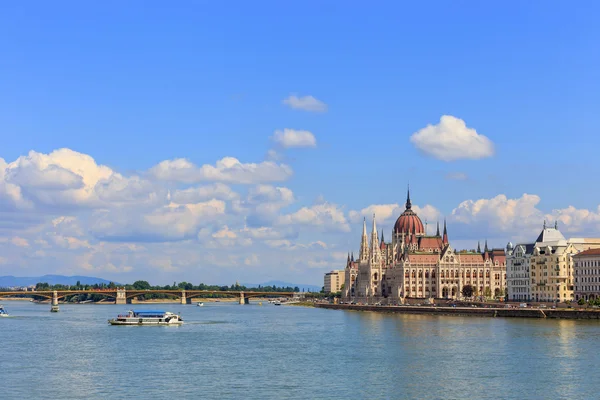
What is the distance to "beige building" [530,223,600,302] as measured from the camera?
175 metres

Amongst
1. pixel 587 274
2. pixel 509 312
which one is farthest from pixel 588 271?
pixel 509 312

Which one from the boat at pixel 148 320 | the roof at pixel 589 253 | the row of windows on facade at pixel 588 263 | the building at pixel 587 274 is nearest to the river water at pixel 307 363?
the boat at pixel 148 320

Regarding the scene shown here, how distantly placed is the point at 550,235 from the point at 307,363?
400 ft

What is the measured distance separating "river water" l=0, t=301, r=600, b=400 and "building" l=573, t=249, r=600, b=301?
45.5 meters

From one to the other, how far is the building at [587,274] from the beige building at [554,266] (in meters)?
2.53

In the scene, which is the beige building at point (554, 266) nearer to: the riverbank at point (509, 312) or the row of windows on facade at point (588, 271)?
the row of windows on facade at point (588, 271)

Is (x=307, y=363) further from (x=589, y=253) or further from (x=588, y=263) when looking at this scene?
(x=589, y=253)

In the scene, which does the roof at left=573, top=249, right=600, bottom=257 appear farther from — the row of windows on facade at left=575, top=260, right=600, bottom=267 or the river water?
the river water

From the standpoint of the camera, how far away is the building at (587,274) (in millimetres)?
166000

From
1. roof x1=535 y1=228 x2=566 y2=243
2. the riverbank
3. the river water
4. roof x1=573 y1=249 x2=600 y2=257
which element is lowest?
the river water

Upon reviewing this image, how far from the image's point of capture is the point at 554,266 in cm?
17712

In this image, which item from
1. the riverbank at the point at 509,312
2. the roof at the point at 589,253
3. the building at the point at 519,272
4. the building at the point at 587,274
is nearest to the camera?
the riverbank at the point at 509,312

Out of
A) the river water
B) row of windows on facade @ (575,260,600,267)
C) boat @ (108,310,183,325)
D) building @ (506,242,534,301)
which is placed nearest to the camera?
the river water

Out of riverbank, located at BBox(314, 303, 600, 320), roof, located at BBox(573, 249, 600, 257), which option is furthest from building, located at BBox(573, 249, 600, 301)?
riverbank, located at BBox(314, 303, 600, 320)
